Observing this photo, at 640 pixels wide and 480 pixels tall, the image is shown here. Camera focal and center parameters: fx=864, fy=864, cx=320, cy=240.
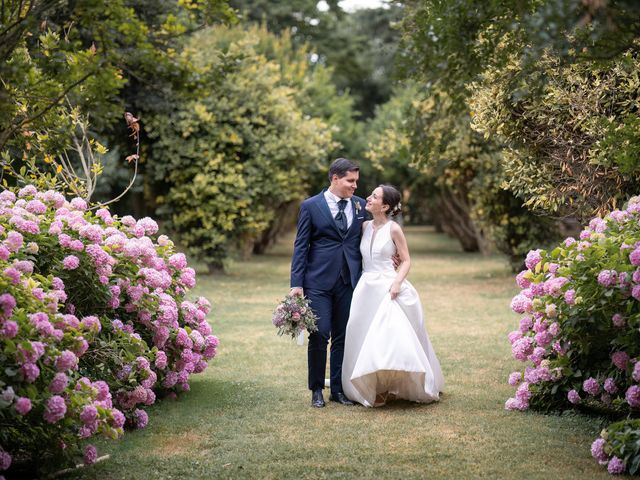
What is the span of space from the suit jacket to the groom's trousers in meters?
0.10

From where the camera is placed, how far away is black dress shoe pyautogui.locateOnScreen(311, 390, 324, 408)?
23.7ft

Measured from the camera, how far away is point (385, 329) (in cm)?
702

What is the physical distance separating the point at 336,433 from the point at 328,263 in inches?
62.4

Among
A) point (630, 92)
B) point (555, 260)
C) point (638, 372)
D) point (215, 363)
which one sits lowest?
point (215, 363)

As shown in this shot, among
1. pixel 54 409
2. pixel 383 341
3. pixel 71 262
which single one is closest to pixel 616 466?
pixel 383 341

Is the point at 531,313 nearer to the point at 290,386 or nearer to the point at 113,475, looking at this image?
the point at 290,386

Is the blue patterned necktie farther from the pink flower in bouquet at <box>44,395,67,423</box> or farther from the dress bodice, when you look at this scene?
the pink flower in bouquet at <box>44,395,67,423</box>

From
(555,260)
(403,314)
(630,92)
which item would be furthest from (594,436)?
(630,92)

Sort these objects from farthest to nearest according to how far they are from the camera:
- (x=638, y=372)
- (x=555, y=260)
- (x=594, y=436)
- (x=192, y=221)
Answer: (x=192, y=221), (x=555, y=260), (x=594, y=436), (x=638, y=372)

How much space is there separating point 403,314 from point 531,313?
41.4 inches

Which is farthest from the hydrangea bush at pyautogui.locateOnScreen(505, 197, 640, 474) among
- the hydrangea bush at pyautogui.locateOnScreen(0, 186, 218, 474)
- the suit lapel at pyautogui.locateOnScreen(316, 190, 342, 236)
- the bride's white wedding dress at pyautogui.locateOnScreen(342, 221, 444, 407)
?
the hydrangea bush at pyautogui.locateOnScreen(0, 186, 218, 474)

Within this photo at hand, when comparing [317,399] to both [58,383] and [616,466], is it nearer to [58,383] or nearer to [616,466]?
[616,466]

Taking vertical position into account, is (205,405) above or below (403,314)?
below

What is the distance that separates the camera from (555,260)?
670cm
